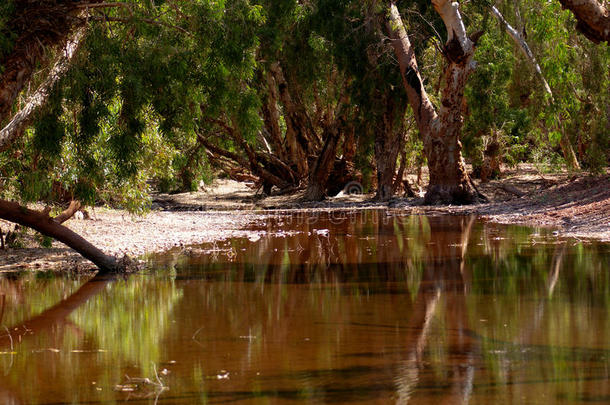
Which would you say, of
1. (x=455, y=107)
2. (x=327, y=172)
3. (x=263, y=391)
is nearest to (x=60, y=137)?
(x=263, y=391)

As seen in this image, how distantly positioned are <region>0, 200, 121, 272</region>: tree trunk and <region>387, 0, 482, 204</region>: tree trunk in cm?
1448

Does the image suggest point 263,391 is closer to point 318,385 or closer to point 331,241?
point 318,385

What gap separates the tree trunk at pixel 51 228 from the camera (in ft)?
37.2

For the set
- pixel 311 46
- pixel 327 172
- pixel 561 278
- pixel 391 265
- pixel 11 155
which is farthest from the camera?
pixel 327 172

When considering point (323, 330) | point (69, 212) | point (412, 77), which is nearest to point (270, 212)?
point (412, 77)

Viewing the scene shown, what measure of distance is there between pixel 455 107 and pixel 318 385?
19783mm

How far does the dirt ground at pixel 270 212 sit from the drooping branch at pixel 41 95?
6.96 feet

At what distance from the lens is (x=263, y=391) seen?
18.1 feet

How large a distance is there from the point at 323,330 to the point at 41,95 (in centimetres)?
650

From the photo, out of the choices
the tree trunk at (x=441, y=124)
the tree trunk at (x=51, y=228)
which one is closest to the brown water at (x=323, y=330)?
the tree trunk at (x=51, y=228)

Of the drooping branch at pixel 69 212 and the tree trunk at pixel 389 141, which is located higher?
the tree trunk at pixel 389 141

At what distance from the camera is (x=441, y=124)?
24719 millimetres

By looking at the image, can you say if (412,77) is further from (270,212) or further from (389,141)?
(270,212)

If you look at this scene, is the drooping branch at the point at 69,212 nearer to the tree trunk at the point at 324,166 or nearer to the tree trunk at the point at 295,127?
the tree trunk at the point at 324,166
